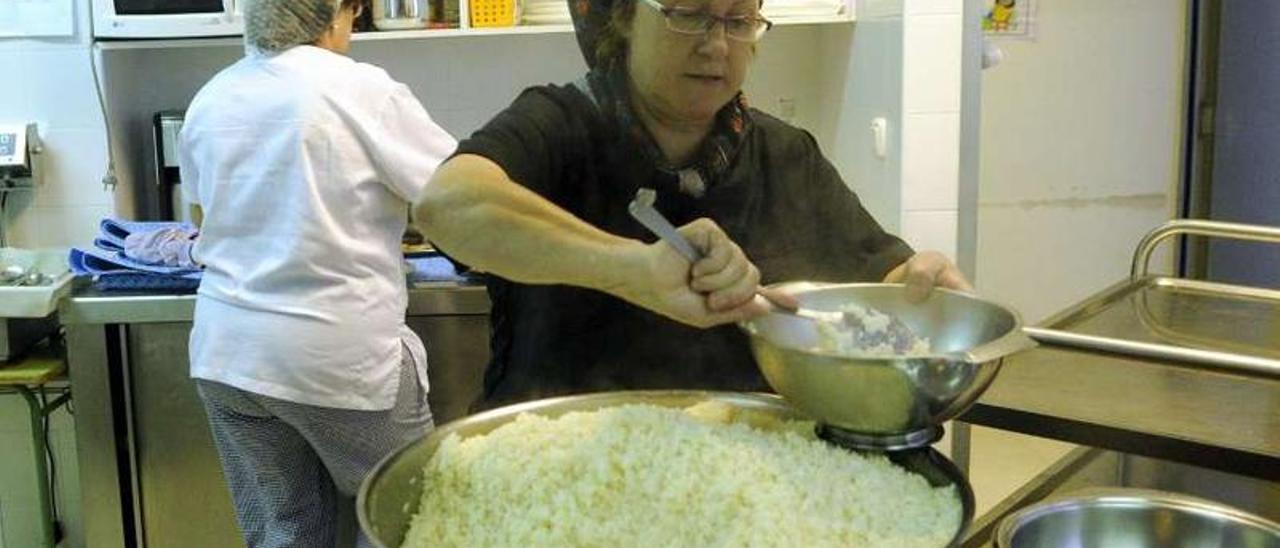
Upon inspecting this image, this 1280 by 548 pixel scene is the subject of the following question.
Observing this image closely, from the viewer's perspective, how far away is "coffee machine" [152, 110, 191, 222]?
2500 mm

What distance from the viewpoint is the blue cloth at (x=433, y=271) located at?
7.45 ft

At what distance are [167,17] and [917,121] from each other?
1477mm

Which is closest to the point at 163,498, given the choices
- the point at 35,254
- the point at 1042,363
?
the point at 35,254

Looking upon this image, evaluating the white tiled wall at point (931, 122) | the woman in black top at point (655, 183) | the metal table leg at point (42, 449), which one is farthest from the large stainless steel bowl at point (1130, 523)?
the metal table leg at point (42, 449)

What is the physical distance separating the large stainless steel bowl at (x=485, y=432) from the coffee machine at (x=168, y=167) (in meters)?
1.78

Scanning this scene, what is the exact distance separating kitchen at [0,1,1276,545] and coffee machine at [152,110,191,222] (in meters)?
0.09

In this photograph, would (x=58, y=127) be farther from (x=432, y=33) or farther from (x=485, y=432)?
(x=485, y=432)

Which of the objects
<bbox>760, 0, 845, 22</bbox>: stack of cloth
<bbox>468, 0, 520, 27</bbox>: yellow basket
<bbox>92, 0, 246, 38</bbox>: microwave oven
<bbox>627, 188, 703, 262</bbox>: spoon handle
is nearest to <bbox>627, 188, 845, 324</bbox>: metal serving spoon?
<bbox>627, 188, 703, 262</bbox>: spoon handle

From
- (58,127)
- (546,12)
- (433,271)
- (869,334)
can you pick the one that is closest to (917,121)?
(546,12)

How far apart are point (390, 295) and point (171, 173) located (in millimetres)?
916

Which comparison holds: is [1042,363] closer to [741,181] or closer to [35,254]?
[741,181]

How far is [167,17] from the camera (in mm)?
2420

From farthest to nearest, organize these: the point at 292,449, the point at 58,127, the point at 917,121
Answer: the point at 58,127, the point at 917,121, the point at 292,449

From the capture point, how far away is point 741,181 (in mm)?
1230
